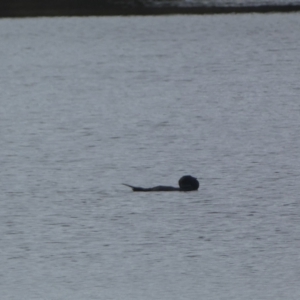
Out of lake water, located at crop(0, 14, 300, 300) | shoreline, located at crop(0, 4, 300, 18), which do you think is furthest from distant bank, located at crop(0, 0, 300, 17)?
lake water, located at crop(0, 14, 300, 300)

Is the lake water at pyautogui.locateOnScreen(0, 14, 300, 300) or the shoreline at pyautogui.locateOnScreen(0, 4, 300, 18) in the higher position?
the shoreline at pyautogui.locateOnScreen(0, 4, 300, 18)

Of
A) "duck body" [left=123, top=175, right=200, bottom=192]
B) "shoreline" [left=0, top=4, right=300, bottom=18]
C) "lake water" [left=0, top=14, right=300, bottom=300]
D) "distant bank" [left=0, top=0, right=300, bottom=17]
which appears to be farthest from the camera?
"shoreline" [left=0, top=4, right=300, bottom=18]

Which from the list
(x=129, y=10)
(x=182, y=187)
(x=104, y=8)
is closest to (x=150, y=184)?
(x=182, y=187)

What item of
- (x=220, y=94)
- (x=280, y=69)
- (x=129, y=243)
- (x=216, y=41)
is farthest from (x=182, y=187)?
(x=216, y=41)

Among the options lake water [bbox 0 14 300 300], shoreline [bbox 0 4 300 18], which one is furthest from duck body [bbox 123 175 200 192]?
shoreline [bbox 0 4 300 18]

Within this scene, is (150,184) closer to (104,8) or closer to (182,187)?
(182,187)

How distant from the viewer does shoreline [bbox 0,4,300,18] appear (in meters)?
50.0

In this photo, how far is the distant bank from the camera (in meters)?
49.0

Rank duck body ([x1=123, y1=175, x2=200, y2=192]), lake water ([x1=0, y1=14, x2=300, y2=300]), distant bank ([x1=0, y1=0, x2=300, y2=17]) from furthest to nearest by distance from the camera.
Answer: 1. distant bank ([x1=0, y1=0, x2=300, y2=17])
2. duck body ([x1=123, y1=175, x2=200, y2=192])
3. lake water ([x1=0, y1=14, x2=300, y2=300])

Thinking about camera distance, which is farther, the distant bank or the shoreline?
the shoreline

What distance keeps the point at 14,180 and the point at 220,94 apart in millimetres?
10691

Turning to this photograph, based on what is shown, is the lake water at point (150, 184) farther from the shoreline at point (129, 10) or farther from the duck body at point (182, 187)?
the shoreline at point (129, 10)

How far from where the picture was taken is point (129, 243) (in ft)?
34.7

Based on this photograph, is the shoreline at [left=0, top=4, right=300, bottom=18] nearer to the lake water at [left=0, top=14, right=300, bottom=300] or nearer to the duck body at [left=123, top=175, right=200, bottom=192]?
the lake water at [left=0, top=14, right=300, bottom=300]
